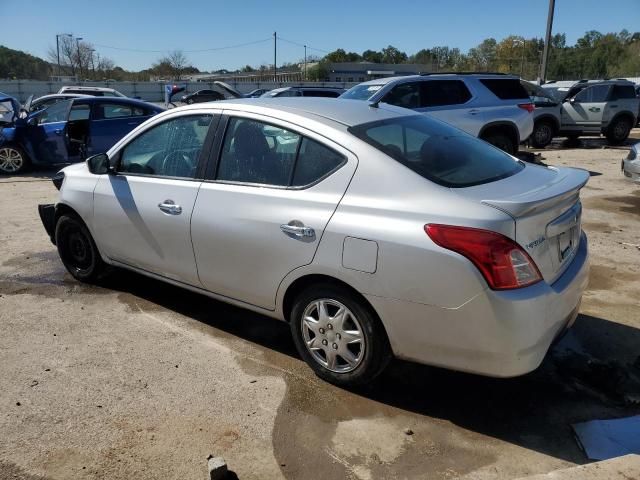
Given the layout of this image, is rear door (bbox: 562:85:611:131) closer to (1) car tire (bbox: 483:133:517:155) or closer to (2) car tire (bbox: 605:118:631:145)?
(2) car tire (bbox: 605:118:631:145)

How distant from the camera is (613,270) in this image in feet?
17.7

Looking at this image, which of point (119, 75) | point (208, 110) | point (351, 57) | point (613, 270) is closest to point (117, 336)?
point (208, 110)

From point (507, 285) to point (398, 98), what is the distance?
758 cm

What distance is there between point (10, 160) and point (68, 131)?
1.58 meters

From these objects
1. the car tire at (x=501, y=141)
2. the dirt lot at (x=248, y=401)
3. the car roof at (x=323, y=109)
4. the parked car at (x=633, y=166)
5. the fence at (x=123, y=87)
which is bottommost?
the dirt lot at (x=248, y=401)

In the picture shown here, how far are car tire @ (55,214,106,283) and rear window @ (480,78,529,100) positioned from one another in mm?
7761

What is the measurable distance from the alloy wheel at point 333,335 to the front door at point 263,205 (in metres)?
0.29

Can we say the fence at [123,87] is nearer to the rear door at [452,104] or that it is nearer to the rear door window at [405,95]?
the rear door at [452,104]

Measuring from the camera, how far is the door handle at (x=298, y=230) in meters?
3.17

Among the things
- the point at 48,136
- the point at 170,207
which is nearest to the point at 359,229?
the point at 170,207

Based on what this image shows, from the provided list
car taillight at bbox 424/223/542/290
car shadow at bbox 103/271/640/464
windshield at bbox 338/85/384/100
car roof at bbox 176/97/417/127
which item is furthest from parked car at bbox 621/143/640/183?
car taillight at bbox 424/223/542/290

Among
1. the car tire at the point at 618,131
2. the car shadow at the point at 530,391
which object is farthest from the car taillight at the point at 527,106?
the car tire at the point at 618,131

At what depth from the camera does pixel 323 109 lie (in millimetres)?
3682

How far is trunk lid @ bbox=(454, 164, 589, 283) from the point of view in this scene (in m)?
2.76
